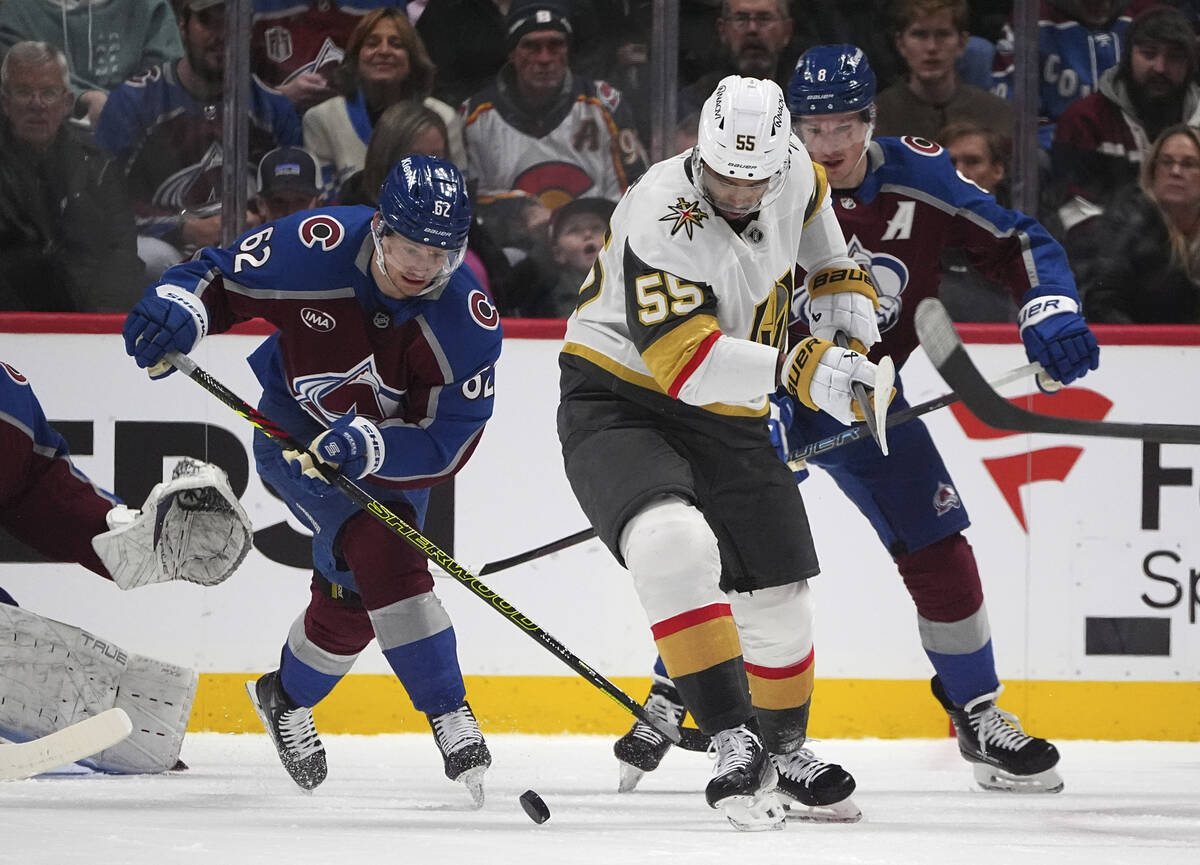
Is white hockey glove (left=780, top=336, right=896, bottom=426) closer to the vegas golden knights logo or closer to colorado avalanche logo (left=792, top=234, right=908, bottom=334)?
the vegas golden knights logo

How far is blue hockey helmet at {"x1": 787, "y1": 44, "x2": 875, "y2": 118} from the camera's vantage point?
3027 mm

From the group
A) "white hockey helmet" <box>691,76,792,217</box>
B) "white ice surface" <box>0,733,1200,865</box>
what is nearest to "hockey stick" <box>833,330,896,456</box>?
"white hockey helmet" <box>691,76,792,217</box>

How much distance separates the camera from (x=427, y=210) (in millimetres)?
2744

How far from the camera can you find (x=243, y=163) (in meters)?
4.18

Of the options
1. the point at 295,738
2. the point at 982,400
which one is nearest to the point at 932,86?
the point at 982,400

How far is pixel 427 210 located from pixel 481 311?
27cm

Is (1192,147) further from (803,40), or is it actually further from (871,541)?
(871,541)

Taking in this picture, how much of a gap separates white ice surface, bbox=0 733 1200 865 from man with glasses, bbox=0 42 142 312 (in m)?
1.26

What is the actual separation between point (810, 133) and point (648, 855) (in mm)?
1479

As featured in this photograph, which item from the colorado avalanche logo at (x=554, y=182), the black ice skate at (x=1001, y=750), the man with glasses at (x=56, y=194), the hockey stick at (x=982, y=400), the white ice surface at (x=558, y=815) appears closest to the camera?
the white ice surface at (x=558, y=815)

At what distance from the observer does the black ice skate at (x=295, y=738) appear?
3061mm

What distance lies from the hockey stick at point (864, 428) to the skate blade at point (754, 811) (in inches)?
31.3

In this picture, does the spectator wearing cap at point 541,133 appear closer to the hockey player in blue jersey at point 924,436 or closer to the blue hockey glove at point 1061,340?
the hockey player in blue jersey at point 924,436

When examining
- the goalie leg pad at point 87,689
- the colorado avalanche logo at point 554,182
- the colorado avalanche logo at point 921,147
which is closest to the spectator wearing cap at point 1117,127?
the colorado avalanche logo at point 921,147
